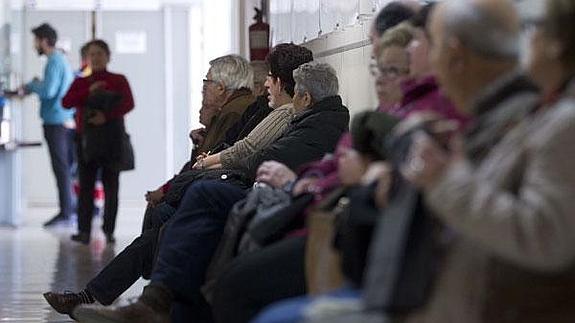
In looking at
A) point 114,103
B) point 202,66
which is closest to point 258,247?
point 114,103

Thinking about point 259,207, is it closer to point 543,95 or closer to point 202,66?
Answer: point 543,95

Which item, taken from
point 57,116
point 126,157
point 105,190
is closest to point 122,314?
point 126,157

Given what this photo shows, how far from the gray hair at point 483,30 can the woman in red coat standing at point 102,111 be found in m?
8.62

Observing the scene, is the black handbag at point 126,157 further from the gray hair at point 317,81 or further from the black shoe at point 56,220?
the gray hair at point 317,81

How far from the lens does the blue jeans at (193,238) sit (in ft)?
17.0

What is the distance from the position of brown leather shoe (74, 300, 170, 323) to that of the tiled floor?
110 centimetres

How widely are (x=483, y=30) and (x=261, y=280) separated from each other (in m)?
1.54

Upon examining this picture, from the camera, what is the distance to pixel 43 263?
9.70 m

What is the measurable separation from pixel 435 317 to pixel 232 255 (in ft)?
6.20

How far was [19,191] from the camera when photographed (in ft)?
46.8

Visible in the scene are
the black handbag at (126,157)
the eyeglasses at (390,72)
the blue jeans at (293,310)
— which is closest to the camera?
the blue jeans at (293,310)

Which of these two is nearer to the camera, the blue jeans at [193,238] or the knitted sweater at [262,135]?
the blue jeans at [193,238]

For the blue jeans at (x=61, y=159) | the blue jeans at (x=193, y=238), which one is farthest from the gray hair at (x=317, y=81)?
the blue jeans at (x=61, y=159)

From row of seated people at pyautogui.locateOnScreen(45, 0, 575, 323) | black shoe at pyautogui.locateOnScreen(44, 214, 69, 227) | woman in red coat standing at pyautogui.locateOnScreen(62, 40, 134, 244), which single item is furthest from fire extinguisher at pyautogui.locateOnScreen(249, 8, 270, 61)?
row of seated people at pyautogui.locateOnScreen(45, 0, 575, 323)
